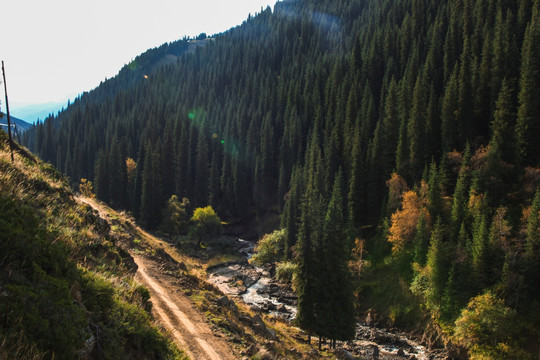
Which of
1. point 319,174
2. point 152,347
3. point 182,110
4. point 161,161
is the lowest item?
point 152,347

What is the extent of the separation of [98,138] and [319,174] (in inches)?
5209

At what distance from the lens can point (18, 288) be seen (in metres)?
7.82

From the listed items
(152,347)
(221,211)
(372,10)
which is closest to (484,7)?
(372,10)

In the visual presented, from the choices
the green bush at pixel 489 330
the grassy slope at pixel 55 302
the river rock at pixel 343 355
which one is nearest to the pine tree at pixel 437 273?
the green bush at pixel 489 330

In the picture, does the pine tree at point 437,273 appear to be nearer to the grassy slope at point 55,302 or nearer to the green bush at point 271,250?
the green bush at point 271,250

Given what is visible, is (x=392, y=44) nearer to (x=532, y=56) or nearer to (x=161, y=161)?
(x=532, y=56)

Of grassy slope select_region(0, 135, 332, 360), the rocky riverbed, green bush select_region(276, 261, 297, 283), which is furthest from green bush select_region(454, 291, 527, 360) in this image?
grassy slope select_region(0, 135, 332, 360)

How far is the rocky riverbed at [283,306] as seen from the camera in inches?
1715

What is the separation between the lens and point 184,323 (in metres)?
21.2

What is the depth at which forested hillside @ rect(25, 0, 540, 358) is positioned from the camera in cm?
4334

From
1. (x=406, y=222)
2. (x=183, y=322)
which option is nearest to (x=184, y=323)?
(x=183, y=322)

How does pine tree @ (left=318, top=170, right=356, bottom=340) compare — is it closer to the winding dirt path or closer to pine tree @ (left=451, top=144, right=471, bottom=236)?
the winding dirt path

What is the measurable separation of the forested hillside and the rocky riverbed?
4.06m

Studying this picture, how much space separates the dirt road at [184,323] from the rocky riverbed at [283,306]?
2154 cm
